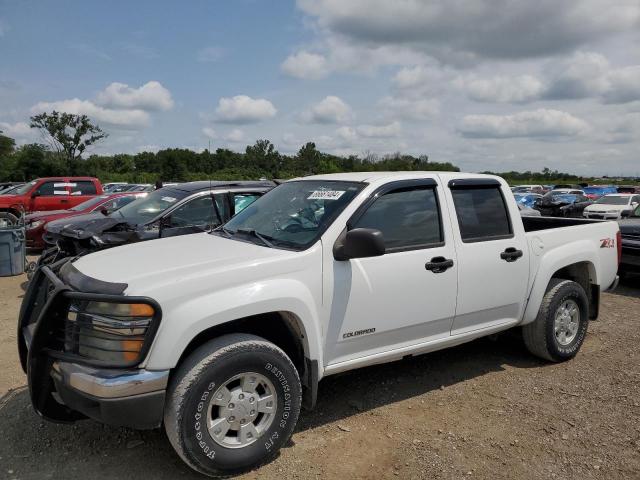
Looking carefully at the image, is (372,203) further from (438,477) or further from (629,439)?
(629,439)

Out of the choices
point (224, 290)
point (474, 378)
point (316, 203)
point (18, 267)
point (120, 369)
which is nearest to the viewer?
point (120, 369)

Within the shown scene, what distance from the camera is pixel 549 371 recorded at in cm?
477

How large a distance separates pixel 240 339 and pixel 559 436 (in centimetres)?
236

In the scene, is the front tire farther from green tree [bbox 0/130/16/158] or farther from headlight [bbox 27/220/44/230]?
green tree [bbox 0/130/16/158]

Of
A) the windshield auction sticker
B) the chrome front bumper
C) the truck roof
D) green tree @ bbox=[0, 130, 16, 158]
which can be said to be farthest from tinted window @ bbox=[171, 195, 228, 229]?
green tree @ bbox=[0, 130, 16, 158]

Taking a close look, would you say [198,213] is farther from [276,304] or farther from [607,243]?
[607,243]

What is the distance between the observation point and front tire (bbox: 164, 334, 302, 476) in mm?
2826

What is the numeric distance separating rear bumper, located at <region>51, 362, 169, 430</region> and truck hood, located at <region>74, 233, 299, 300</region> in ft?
1.47

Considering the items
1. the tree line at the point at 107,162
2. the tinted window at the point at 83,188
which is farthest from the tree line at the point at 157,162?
the tinted window at the point at 83,188

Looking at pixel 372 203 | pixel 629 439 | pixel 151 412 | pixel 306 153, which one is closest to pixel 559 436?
pixel 629 439

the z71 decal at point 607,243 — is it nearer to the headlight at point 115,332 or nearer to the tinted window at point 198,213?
the headlight at point 115,332

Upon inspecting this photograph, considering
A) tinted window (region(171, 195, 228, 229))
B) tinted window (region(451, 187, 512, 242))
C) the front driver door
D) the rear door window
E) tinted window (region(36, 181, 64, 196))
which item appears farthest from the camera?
tinted window (region(36, 181, 64, 196))

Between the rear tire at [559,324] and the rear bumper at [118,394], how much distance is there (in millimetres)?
3485

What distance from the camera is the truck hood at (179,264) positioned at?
2895 mm
